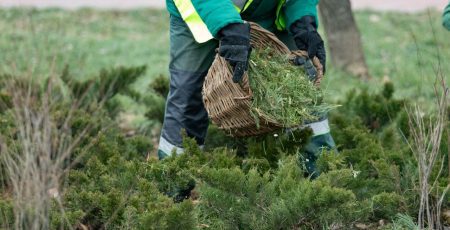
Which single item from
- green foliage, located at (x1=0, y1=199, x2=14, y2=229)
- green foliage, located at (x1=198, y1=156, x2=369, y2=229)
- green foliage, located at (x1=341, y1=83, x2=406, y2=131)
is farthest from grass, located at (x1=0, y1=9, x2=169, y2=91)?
green foliage, located at (x1=198, y1=156, x2=369, y2=229)

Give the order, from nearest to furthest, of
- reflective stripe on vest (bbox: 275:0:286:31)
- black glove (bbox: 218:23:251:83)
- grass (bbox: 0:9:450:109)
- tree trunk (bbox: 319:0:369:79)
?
1. black glove (bbox: 218:23:251:83)
2. reflective stripe on vest (bbox: 275:0:286:31)
3. grass (bbox: 0:9:450:109)
4. tree trunk (bbox: 319:0:369:79)

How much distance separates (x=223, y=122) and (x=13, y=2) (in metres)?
10.6

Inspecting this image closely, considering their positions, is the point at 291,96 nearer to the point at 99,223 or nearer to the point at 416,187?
the point at 416,187

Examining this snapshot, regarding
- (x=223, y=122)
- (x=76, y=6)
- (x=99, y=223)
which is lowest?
(x=76, y=6)

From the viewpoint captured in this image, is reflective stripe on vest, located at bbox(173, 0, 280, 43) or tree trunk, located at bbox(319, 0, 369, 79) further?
tree trunk, located at bbox(319, 0, 369, 79)

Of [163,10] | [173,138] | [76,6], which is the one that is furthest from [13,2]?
[173,138]

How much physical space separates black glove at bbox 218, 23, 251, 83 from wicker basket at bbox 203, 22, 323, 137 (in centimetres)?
5

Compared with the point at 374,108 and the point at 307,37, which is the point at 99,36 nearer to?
the point at 374,108

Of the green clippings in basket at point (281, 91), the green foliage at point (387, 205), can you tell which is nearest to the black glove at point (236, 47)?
the green clippings in basket at point (281, 91)

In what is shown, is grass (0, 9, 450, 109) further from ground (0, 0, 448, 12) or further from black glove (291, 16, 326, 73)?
black glove (291, 16, 326, 73)

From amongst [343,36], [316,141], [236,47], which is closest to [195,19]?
[236,47]

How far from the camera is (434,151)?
3.83 meters

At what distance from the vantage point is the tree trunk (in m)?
9.07

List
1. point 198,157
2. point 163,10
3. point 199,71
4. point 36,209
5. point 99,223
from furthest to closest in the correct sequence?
1. point 163,10
2. point 199,71
3. point 198,157
4. point 99,223
5. point 36,209
